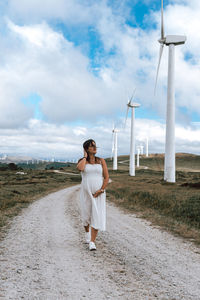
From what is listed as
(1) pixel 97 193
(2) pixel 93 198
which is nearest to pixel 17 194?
(2) pixel 93 198

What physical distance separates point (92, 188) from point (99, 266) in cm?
237

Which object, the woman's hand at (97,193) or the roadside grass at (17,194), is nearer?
the woman's hand at (97,193)

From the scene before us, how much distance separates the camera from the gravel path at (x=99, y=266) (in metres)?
5.18

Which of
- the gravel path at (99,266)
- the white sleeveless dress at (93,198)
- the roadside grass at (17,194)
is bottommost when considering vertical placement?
the roadside grass at (17,194)

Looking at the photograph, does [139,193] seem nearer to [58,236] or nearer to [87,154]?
[58,236]

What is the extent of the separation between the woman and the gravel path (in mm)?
853

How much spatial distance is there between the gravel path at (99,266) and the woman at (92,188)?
853 millimetres

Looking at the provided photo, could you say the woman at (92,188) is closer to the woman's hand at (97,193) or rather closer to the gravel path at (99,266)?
the woman's hand at (97,193)

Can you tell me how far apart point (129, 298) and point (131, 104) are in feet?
221

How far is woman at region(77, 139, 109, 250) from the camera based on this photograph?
8.23m

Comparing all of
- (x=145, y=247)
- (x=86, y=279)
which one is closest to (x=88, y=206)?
(x=145, y=247)

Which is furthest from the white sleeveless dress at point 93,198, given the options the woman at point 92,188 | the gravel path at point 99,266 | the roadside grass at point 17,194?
the roadside grass at point 17,194

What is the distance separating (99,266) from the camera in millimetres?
6652

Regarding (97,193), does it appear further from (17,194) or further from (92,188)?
(17,194)
